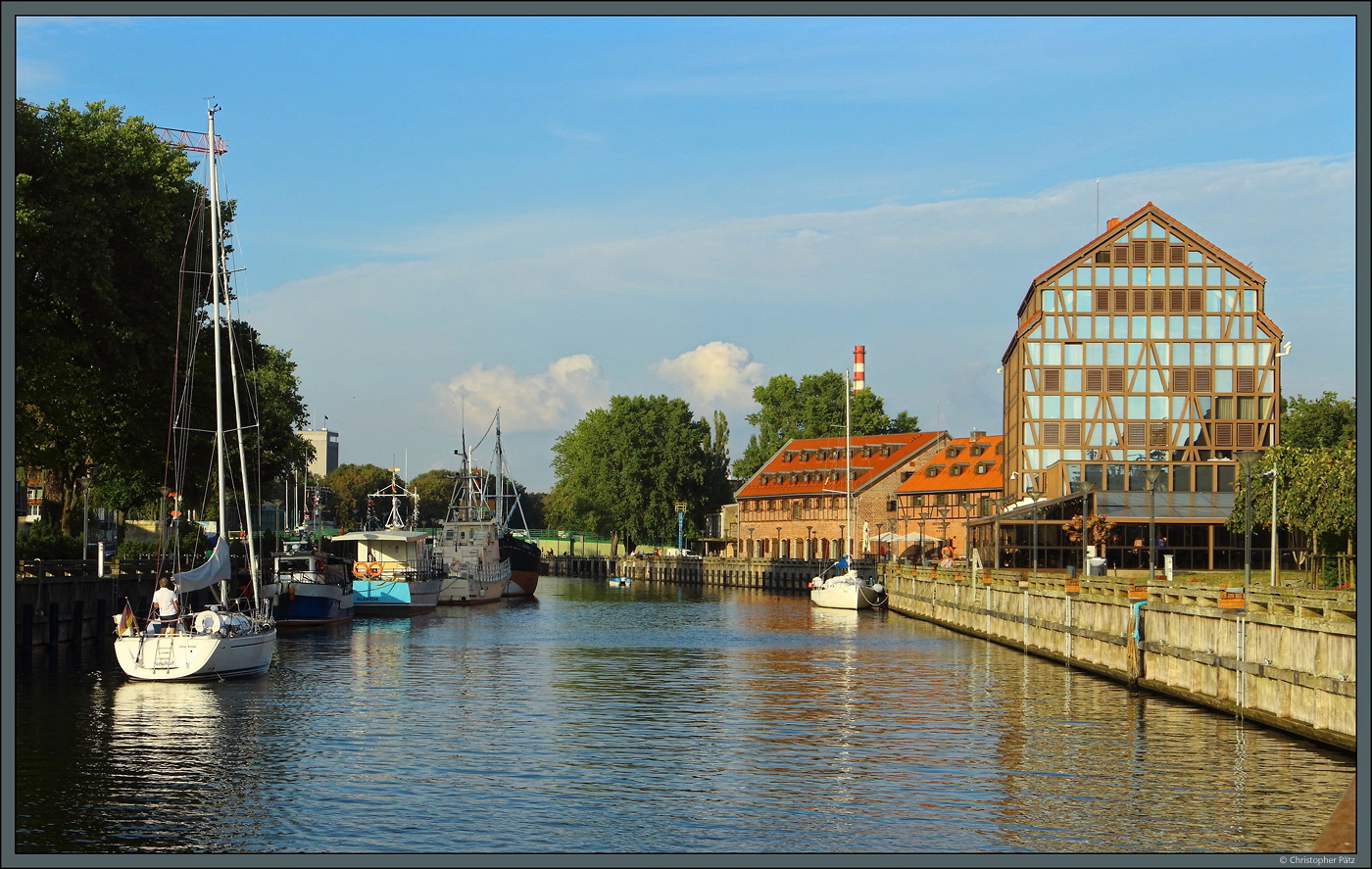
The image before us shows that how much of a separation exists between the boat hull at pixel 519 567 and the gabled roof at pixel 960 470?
36069mm

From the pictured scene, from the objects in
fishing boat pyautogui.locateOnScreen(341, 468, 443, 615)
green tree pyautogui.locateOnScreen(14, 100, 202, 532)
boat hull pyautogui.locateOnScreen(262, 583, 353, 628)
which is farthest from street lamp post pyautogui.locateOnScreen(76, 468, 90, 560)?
fishing boat pyautogui.locateOnScreen(341, 468, 443, 615)

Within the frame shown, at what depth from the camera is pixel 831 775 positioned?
26.0 m

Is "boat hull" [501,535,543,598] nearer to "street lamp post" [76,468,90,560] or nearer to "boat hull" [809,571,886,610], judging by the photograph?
"boat hull" [809,571,886,610]

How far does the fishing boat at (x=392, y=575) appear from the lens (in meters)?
76.8

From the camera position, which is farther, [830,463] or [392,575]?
[830,463]

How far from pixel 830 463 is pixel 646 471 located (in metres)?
27.0

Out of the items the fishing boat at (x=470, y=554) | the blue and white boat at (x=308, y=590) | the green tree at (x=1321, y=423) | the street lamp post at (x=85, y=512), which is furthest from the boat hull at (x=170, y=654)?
the green tree at (x=1321, y=423)

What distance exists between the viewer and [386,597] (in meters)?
77.1

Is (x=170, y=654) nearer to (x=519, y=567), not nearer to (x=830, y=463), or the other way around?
(x=519, y=567)

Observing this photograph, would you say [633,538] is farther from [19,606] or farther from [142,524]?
[19,606]

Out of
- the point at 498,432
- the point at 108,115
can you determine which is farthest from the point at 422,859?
the point at 498,432

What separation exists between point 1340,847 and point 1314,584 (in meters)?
48.3

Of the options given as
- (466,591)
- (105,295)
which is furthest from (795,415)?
(105,295)

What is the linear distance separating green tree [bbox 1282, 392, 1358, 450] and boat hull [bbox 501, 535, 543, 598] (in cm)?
6545
